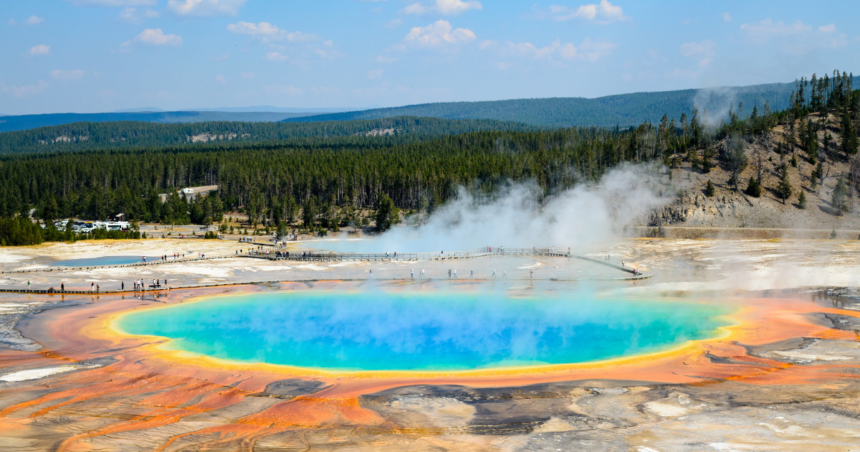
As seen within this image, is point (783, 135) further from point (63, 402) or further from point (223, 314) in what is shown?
point (63, 402)

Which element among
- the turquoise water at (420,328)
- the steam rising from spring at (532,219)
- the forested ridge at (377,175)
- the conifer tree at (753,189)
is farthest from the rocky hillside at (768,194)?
the turquoise water at (420,328)

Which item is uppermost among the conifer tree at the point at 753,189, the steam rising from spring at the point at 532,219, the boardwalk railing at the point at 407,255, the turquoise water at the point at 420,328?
the conifer tree at the point at 753,189

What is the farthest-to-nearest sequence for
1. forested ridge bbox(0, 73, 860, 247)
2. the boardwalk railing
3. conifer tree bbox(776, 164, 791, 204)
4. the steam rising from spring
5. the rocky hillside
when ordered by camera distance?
forested ridge bbox(0, 73, 860, 247)
conifer tree bbox(776, 164, 791, 204)
the rocky hillside
the steam rising from spring
the boardwalk railing

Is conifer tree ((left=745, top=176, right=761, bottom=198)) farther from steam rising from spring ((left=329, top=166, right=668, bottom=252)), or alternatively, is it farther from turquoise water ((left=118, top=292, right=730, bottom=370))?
turquoise water ((left=118, top=292, right=730, bottom=370))

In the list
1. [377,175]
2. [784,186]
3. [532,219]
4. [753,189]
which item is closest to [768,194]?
[784,186]

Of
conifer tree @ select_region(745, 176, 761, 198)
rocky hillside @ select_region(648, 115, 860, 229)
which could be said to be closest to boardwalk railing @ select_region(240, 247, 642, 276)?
rocky hillside @ select_region(648, 115, 860, 229)

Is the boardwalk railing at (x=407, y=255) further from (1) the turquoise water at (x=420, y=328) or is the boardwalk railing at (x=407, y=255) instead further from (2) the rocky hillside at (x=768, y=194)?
(2) the rocky hillside at (x=768, y=194)

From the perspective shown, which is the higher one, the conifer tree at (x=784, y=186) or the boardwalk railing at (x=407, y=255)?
the conifer tree at (x=784, y=186)

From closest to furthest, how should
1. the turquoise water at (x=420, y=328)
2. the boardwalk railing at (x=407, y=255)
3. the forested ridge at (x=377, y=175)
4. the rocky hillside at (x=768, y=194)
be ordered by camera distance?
the turquoise water at (x=420, y=328) → the boardwalk railing at (x=407, y=255) → the rocky hillside at (x=768, y=194) → the forested ridge at (x=377, y=175)
